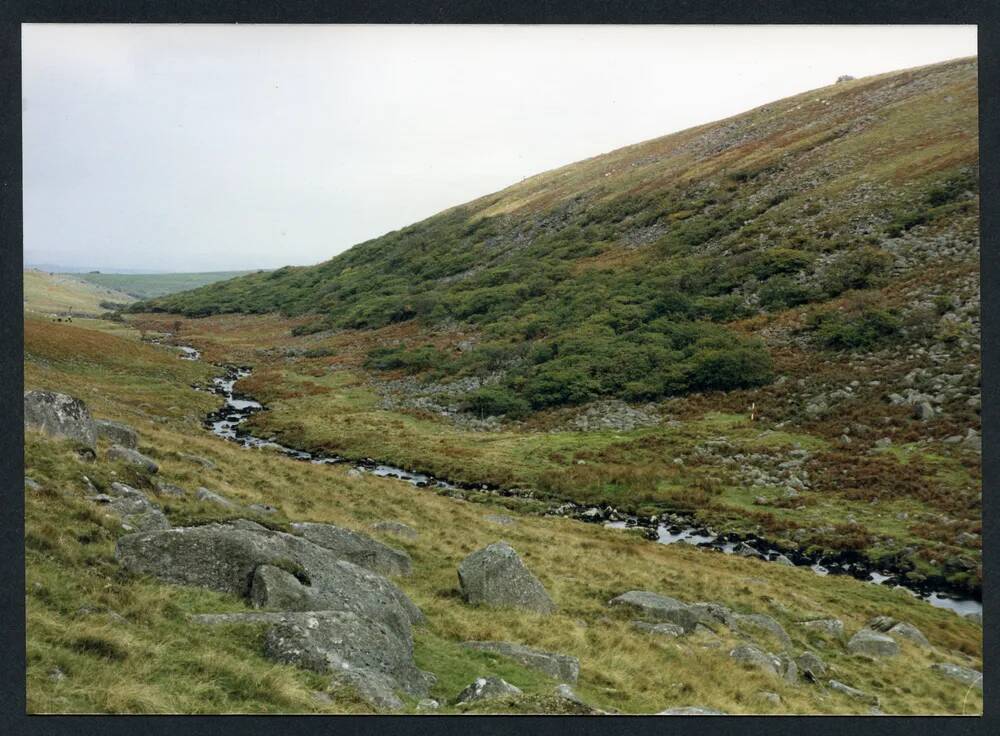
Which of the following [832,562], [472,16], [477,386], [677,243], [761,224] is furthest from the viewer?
[677,243]

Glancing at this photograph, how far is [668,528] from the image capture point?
82.9ft

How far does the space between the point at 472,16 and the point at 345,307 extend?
78.1m

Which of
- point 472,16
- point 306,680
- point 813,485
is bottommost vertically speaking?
point 813,485

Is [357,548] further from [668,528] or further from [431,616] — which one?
[668,528]

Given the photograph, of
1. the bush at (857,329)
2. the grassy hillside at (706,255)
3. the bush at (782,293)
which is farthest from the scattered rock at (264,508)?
the bush at (782,293)

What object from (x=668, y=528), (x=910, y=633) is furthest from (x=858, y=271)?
(x=910, y=633)

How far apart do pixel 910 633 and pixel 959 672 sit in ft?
5.28

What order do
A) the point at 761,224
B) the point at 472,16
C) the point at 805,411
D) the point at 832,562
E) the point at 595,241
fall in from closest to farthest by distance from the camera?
1. the point at 472,16
2. the point at 832,562
3. the point at 805,411
4. the point at 761,224
5. the point at 595,241

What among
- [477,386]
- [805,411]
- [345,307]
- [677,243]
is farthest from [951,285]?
[345,307]

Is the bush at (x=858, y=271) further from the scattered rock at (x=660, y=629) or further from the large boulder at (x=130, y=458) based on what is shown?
the large boulder at (x=130, y=458)

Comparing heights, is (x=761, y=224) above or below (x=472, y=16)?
above

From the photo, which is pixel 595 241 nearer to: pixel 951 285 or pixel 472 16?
pixel 951 285

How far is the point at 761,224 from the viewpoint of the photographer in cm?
5194

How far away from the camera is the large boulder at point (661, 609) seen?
45.8ft
